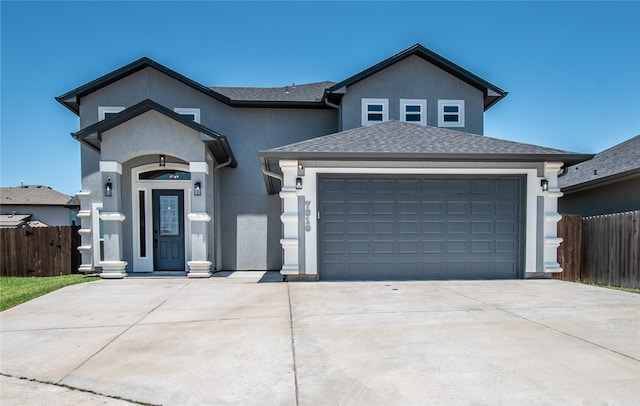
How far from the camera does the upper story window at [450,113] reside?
1220 centimetres

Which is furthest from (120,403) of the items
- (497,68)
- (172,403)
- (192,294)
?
(497,68)

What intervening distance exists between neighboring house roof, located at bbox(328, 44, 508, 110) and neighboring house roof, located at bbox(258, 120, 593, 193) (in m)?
2.89

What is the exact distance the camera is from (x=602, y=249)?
31.6 feet

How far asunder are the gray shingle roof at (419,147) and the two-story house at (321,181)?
0.05 m

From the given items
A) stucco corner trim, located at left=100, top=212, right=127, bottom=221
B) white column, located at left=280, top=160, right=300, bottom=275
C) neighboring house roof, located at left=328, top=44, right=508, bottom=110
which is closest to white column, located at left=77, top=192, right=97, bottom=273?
stucco corner trim, located at left=100, top=212, right=127, bottom=221

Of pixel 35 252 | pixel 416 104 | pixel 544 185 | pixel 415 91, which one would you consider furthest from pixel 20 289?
pixel 544 185

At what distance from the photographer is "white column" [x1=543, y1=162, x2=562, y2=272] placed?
8906mm

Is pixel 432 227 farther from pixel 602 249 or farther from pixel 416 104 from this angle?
pixel 416 104

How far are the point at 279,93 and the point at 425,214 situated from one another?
7.28 m

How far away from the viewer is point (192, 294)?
7.48 metres

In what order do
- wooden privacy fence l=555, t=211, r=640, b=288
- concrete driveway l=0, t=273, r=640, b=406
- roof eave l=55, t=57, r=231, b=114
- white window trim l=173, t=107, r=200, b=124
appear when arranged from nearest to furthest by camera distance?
concrete driveway l=0, t=273, r=640, b=406 → wooden privacy fence l=555, t=211, r=640, b=288 → roof eave l=55, t=57, r=231, b=114 → white window trim l=173, t=107, r=200, b=124

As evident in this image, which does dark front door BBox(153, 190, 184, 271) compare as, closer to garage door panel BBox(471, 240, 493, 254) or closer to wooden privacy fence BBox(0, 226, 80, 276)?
wooden privacy fence BBox(0, 226, 80, 276)

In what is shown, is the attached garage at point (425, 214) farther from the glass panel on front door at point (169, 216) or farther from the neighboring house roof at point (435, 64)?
the glass panel on front door at point (169, 216)

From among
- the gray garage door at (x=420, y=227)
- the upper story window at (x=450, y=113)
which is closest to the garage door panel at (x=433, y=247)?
the gray garage door at (x=420, y=227)
